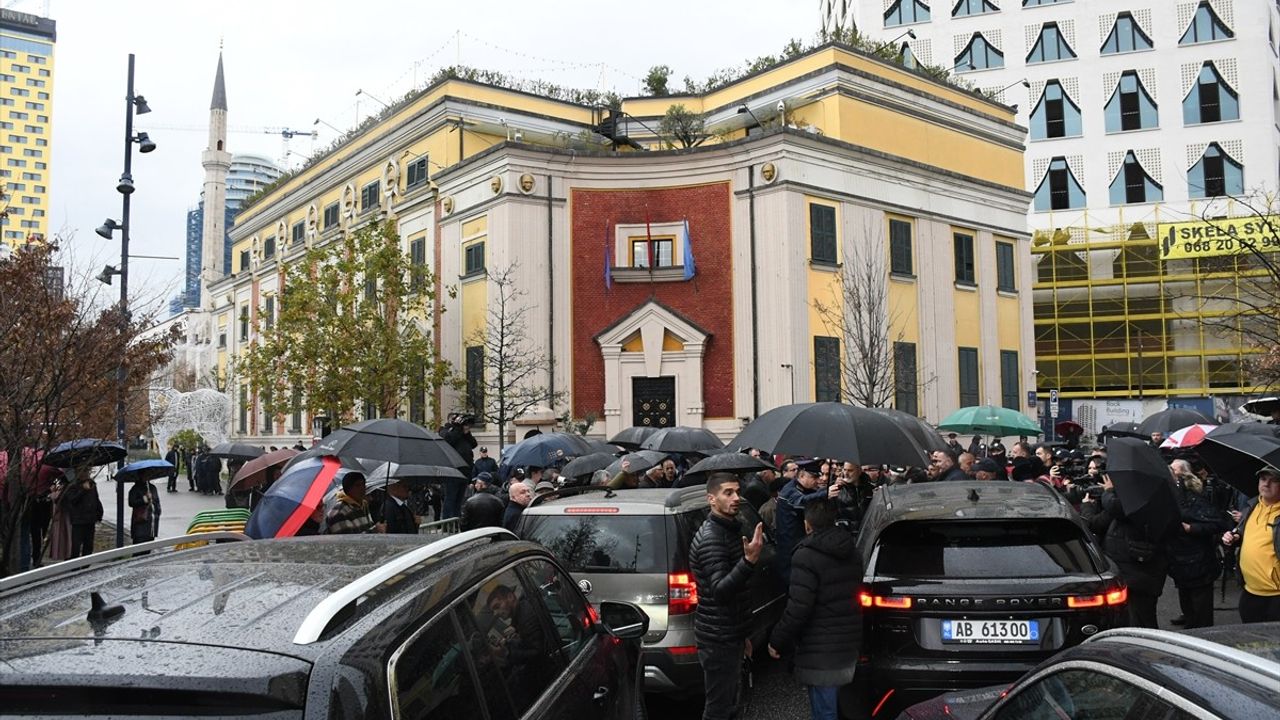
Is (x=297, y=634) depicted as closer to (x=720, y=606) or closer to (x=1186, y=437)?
(x=720, y=606)

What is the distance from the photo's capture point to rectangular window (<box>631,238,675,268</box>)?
29.1 m

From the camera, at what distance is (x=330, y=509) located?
8703mm

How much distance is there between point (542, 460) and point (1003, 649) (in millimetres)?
9877

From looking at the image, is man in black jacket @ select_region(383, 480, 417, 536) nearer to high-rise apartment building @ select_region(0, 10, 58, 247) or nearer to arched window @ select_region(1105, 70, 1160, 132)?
arched window @ select_region(1105, 70, 1160, 132)

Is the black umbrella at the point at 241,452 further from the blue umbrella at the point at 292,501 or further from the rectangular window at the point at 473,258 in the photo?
the blue umbrella at the point at 292,501

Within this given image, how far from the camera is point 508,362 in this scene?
27.7 metres

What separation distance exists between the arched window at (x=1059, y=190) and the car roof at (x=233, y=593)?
5194 cm

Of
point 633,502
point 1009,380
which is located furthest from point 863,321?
point 633,502

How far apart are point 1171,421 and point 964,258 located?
643 inches

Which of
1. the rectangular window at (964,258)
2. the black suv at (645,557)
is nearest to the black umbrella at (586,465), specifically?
the black suv at (645,557)

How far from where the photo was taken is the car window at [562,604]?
4.06 meters

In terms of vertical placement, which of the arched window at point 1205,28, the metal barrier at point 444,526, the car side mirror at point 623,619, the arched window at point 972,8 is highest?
the arched window at point 972,8

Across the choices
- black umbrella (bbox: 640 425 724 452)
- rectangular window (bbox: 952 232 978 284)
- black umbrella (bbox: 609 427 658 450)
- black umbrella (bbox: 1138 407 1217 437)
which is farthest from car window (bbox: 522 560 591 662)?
rectangular window (bbox: 952 232 978 284)

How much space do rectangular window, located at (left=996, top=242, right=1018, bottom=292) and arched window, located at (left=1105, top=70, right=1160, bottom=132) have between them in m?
20.2
